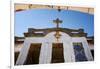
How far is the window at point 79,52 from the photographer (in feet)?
5.54

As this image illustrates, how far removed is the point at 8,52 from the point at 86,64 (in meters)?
0.74

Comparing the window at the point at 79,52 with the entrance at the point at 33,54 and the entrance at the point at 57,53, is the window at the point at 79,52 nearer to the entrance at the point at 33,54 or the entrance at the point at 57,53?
the entrance at the point at 57,53

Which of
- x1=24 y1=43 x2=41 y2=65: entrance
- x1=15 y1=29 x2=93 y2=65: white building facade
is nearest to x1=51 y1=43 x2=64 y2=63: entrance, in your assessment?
x1=15 y1=29 x2=93 y2=65: white building facade

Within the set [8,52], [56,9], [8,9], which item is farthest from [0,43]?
[56,9]

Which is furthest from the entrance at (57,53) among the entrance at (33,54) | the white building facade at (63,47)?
the entrance at (33,54)

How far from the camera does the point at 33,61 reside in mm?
1565

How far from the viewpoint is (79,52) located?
1.70 meters

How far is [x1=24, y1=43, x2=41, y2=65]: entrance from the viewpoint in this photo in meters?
1.55

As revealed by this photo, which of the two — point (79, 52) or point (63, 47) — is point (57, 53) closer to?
point (63, 47)

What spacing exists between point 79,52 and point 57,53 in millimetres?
224

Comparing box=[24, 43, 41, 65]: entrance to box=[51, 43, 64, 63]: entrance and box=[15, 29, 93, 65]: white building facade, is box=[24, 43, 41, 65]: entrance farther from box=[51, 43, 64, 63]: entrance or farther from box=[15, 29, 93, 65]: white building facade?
box=[51, 43, 64, 63]: entrance

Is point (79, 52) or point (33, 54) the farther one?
point (79, 52)

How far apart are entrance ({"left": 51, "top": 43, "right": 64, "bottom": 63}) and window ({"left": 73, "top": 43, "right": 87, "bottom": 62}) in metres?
0.14

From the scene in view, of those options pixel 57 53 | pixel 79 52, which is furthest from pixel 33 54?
pixel 79 52
